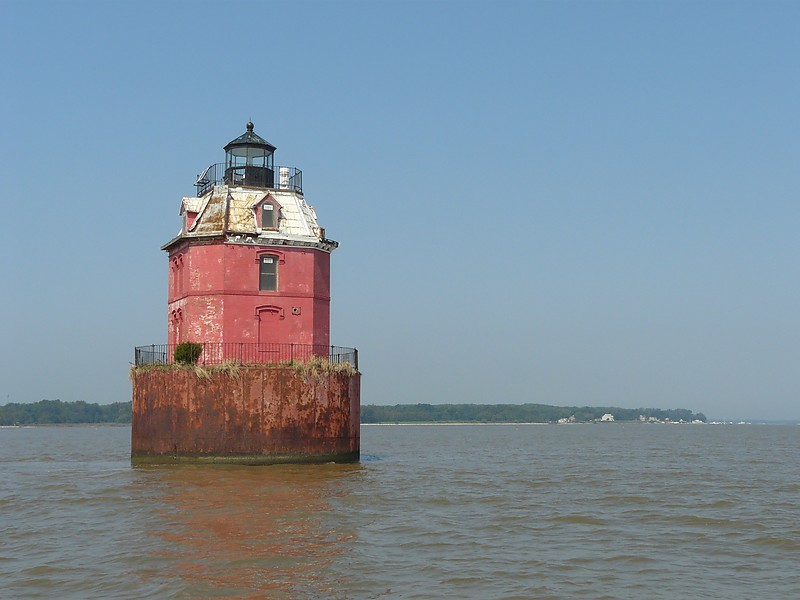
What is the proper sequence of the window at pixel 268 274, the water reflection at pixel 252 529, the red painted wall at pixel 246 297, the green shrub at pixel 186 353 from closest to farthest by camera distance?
1. the water reflection at pixel 252 529
2. the green shrub at pixel 186 353
3. the red painted wall at pixel 246 297
4. the window at pixel 268 274

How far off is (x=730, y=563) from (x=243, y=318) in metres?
20.4

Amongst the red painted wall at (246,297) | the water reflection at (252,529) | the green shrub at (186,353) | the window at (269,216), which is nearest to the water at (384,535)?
the water reflection at (252,529)

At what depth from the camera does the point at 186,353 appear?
33.2 metres

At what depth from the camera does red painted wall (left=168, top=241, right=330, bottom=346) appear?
34.4 metres

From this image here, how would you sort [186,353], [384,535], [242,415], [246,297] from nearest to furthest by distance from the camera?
[384,535] < [242,415] < [186,353] < [246,297]

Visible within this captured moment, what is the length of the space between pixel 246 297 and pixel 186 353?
9.64 feet

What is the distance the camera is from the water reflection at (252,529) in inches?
635

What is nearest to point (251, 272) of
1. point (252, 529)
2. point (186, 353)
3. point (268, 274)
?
point (268, 274)

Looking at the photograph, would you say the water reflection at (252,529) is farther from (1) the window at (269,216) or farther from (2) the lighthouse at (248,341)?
(1) the window at (269,216)

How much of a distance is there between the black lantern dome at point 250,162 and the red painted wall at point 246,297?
12.0 ft

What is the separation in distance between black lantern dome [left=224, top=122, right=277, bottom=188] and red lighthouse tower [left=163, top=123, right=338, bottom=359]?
28.4 inches

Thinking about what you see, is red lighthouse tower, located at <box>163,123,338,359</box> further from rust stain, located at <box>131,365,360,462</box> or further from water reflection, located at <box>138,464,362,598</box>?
water reflection, located at <box>138,464,362,598</box>

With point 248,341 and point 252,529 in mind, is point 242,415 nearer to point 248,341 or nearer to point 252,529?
point 248,341

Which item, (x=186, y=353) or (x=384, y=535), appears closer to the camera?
(x=384, y=535)
